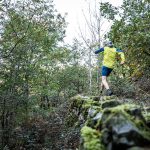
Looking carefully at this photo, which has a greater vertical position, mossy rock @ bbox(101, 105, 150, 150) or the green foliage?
the green foliage

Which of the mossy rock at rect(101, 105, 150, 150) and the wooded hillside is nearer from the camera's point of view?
the mossy rock at rect(101, 105, 150, 150)

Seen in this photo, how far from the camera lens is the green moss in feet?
15.3

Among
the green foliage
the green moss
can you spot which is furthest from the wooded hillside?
the green moss

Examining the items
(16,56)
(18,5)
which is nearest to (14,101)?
(16,56)

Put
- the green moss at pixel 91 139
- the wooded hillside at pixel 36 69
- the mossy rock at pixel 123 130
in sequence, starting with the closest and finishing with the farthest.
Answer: the mossy rock at pixel 123 130, the green moss at pixel 91 139, the wooded hillside at pixel 36 69

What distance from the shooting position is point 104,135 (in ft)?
15.1

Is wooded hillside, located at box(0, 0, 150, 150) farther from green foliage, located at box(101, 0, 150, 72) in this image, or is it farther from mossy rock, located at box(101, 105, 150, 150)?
mossy rock, located at box(101, 105, 150, 150)

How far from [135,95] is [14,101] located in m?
6.15

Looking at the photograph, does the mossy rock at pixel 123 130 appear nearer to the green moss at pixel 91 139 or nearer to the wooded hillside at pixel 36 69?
the green moss at pixel 91 139

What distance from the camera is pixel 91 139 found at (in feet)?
15.9

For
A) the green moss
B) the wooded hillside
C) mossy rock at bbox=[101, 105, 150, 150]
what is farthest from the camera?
the wooded hillside

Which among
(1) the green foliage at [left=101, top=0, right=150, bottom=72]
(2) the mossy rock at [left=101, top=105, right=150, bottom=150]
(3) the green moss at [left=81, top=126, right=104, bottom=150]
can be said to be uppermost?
(1) the green foliage at [left=101, top=0, right=150, bottom=72]

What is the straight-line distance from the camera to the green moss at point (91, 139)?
15.3ft

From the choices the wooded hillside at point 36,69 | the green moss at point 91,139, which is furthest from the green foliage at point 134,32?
the green moss at point 91,139
